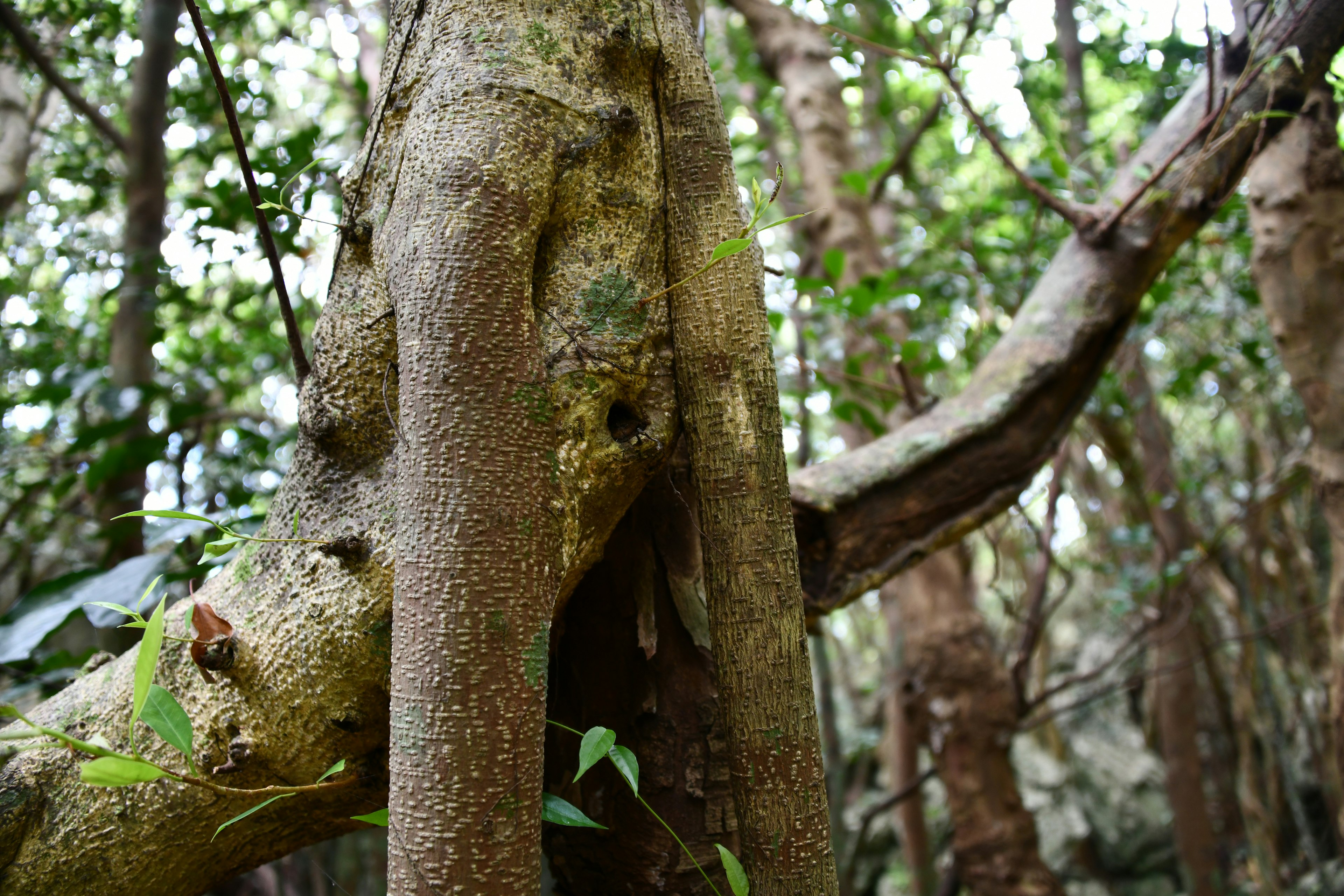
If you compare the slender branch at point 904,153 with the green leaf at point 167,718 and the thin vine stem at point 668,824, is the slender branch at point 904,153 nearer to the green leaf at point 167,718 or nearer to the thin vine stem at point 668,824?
the thin vine stem at point 668,824

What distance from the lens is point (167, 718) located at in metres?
0.67

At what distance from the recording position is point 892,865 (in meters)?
5.61

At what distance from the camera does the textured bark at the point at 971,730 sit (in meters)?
2.53

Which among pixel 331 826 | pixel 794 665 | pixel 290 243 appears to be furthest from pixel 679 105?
pixel 290 243

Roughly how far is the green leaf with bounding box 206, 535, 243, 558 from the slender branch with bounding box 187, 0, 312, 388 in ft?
1.01

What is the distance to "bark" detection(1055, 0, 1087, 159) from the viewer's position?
3492 mm

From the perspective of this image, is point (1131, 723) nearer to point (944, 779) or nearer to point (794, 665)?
point (944, 779)

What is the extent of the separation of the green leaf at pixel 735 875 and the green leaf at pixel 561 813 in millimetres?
115

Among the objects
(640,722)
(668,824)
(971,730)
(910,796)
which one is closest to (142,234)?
(640,722)

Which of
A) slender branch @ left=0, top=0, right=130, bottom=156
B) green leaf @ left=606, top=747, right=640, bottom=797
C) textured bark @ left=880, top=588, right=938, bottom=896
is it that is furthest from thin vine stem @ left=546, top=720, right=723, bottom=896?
textured bark @ left=880, top=588, right=938, bottom=896

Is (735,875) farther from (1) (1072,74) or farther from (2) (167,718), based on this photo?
(1) (1072,74)

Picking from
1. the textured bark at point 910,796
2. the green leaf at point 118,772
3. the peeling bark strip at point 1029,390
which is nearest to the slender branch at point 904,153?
the peeling bark strip at point 1029,390

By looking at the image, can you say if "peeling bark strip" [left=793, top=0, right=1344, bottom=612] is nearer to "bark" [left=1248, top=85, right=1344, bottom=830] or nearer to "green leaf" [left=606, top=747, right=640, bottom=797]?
"bark" [left=1248, top=85, right=1344, bottom=830]

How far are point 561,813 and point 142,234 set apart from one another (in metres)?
2.40
